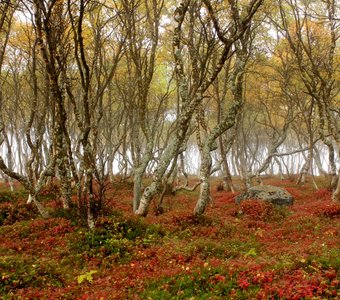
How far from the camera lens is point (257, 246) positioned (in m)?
9.78

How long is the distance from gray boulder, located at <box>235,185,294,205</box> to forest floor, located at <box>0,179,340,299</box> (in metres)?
2.28

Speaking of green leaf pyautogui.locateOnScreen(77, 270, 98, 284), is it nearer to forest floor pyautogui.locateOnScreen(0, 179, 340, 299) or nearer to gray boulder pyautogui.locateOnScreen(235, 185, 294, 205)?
forest floor pyautogui.locateOnScreen(0, 179, 340, 299)

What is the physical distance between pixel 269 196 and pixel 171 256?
9028 mm

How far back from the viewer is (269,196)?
16.0 meters

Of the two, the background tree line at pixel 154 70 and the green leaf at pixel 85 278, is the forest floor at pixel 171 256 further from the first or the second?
the background tree line at pixel 154 70

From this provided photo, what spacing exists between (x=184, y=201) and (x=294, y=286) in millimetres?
12434

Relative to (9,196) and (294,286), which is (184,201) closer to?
(9,196)

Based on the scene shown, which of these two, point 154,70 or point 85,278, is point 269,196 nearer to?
point 85,278

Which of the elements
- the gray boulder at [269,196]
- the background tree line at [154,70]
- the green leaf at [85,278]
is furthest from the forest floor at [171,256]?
the gray boulder at [269,196]

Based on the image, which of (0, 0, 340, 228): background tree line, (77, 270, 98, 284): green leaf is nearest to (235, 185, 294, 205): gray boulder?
(0, 0, 340, 228): background tree line

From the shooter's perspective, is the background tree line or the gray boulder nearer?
the background tree line

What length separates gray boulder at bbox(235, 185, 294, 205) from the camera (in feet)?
52.3

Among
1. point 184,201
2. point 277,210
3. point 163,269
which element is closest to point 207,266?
point 163,269

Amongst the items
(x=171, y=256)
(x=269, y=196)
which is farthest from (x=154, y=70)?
(x=171, y=256)
